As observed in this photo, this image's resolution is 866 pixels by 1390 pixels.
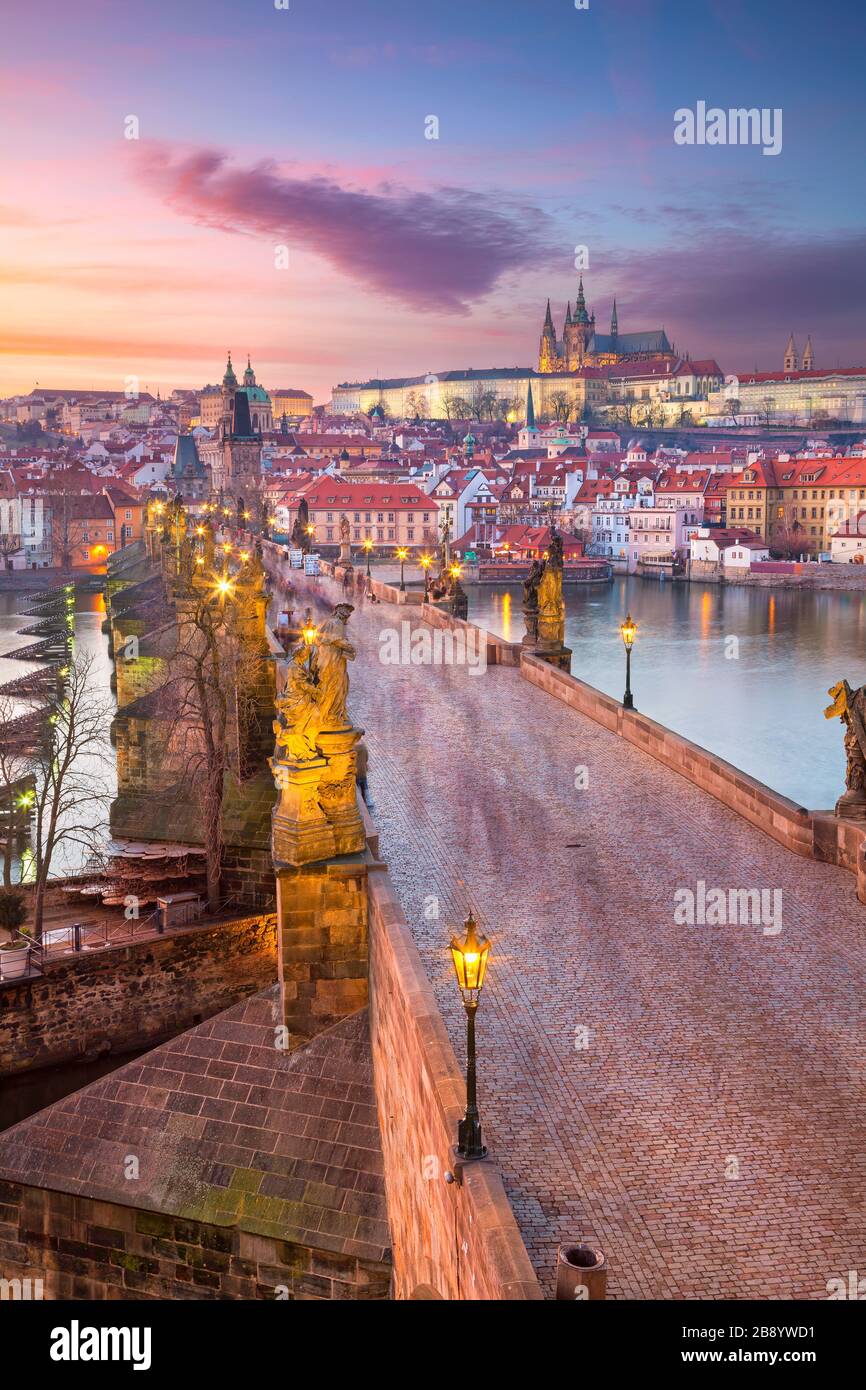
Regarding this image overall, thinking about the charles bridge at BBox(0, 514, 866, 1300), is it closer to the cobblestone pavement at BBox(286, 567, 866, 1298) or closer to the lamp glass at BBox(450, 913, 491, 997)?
the cobblestone pavement at BBox(286, 567, 866, 1298)

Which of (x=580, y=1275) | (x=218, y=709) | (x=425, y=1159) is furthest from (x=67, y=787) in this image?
(x=580, y=1275)

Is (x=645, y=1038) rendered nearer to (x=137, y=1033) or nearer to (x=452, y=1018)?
(x=452, y=1018)

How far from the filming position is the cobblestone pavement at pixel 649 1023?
20.4ft

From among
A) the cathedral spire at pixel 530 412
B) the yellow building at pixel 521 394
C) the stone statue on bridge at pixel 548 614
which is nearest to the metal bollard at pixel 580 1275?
the stone statue on bridge at pixel 548 614

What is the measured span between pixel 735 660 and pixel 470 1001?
49.3 metres

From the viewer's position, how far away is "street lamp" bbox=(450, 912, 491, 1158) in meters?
6.34

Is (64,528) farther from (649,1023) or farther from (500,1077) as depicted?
(500,1077)

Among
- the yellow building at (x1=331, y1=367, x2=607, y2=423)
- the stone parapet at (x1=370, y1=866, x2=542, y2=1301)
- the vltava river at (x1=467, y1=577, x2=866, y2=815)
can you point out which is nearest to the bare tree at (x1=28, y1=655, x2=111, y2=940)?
the stone parapet at (x1=370, y1=866, x2=542, y2=1301)

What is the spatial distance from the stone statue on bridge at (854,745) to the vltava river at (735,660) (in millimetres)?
19990

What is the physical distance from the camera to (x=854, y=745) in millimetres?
11727

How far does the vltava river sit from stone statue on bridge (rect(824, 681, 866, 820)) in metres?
20.0

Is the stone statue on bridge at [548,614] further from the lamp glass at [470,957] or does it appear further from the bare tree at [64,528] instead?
the bare tree at [64,528]

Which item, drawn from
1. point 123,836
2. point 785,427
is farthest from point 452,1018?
point 785,427

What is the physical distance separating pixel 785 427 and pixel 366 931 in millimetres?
175894
